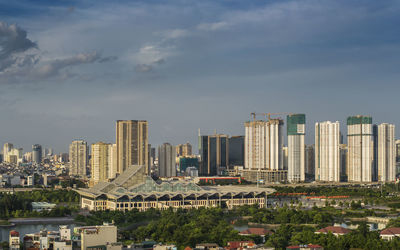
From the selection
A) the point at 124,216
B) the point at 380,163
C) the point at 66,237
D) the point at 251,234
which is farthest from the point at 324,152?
the point at 66,237

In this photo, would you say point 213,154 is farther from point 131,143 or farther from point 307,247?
→ point 307,247

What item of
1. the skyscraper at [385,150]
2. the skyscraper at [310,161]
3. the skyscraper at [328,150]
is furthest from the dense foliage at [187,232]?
the skyscraper at [310,161]

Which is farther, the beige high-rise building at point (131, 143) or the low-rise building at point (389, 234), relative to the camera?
the beige high-rise building at point (131, 143)

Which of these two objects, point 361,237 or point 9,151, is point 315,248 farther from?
point 9,151

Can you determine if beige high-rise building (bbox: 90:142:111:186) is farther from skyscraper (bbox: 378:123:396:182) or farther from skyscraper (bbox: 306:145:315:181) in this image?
skyscraper (bbox: 378:123:396:182)

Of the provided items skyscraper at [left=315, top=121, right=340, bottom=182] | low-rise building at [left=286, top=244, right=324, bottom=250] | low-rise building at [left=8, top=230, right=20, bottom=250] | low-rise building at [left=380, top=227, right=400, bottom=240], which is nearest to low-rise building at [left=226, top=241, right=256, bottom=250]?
low-rise building at [left=286, top=244, right=324, bottom=250]

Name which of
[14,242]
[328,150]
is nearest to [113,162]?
[328,150]

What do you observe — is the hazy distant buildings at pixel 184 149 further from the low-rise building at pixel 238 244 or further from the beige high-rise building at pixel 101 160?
the low-rise building at pixel 238 244
